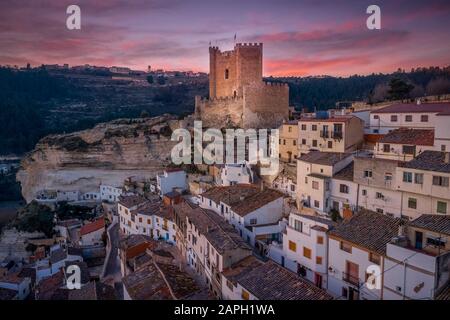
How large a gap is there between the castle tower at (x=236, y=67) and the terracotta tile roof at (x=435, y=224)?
17.8 meters

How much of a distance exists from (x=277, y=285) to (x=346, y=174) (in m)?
6.54

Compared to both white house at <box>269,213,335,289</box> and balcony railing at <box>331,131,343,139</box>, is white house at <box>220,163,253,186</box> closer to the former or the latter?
balcony railing at <box>331,131,343,139</box>

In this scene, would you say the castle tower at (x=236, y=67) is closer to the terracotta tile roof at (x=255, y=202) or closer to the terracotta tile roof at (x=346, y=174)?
the terracotta tile roof at (x=255, y=202)

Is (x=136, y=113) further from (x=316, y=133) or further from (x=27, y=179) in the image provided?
(x=316, y=133)

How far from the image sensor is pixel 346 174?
13.8 m

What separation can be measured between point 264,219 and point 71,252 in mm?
11042

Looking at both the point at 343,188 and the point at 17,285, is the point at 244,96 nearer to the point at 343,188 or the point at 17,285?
the point at 343,188

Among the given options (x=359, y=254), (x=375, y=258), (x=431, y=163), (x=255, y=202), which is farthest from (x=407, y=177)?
(x=255, y=202)

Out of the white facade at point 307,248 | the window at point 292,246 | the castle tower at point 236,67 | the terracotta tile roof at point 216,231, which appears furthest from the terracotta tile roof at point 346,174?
the castle tower at point 236,67

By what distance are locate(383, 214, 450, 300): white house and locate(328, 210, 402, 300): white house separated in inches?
14.7

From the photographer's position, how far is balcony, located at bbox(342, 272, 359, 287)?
929 centimetres

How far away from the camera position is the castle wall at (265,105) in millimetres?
24859

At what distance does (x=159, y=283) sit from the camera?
1046cm
